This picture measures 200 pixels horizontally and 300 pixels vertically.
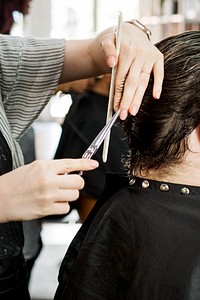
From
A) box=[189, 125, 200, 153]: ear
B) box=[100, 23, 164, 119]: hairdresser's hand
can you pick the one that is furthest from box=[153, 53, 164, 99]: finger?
box=[189, 125, 200, 153]: ear

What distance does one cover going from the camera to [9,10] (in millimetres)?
1959

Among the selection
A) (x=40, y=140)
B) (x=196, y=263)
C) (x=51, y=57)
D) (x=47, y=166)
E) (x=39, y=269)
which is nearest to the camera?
(x=47, y=166)

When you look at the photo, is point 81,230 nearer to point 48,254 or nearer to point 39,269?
point 39,269

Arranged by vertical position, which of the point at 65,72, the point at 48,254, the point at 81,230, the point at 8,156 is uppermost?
the point at 65,72

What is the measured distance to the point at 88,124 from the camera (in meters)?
2.36

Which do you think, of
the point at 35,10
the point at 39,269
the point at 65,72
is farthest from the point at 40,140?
the point at 65,72

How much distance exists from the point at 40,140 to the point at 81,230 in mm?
4789

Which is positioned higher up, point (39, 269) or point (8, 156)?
point (8, 156)

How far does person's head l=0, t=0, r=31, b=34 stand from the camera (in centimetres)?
195

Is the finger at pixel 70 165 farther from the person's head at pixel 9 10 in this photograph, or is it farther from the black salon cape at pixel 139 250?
the person's head at pixel 9 10

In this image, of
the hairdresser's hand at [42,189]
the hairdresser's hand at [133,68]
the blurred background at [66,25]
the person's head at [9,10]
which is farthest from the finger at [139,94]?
the blurred background at [66,25]

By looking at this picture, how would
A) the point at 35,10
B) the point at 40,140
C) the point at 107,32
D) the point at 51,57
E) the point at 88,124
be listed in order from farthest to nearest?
the point at 35,10, the point at 40,140, the point at 88,124, the point at 51,57, the point at 107,32

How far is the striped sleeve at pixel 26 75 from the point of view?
1.39 metres

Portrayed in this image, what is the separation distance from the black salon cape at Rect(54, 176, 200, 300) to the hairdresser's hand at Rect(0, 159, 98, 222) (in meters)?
0.28
